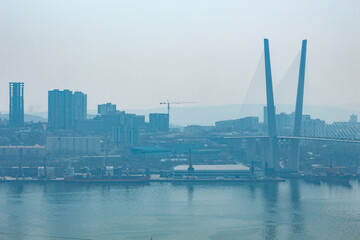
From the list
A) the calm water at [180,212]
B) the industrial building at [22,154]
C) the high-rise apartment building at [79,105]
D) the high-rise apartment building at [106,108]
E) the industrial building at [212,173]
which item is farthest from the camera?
the high-rise apartment building at [106,108]

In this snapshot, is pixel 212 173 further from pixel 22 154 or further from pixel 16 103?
pixel 16 103

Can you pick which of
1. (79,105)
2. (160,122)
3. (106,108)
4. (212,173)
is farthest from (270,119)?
(106,108)

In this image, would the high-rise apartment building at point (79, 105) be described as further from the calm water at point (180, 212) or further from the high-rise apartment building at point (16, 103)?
the calm water at point (180, 212)

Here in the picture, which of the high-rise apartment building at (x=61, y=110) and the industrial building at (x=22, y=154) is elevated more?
the high-rise apartment building at (x=61, y=110)

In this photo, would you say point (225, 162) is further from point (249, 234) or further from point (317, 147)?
point (249, 234)

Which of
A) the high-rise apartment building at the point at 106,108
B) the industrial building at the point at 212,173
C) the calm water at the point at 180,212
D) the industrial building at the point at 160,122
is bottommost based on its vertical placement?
the calm water at the point at 180,212

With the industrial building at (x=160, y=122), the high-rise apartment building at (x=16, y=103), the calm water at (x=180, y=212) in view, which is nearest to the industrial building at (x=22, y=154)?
the calm water at (x=180, y=212)
